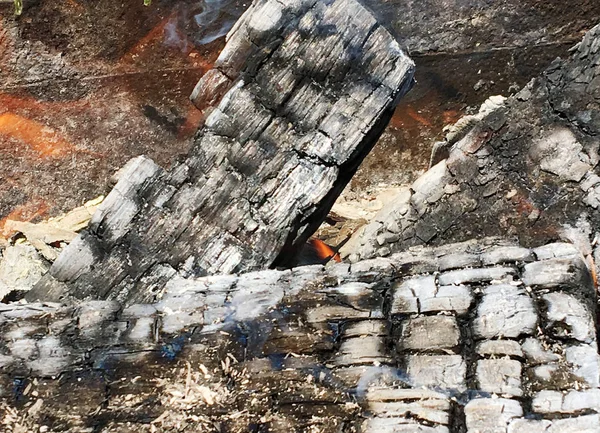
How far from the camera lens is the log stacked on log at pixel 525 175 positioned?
3664mm

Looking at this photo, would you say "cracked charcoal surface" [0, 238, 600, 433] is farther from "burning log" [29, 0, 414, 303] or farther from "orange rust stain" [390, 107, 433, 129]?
"orange rust stain" [390, 107, 433, 129]

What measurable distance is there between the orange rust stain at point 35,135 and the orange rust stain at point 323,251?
106 inches

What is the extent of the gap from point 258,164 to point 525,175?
155 centimetres

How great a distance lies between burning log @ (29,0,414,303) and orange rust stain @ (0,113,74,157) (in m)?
2.97

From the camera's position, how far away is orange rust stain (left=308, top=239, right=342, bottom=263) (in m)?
4.87

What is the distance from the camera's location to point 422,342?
259 cm

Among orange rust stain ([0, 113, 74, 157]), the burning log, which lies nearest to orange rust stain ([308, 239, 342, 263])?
the burning log

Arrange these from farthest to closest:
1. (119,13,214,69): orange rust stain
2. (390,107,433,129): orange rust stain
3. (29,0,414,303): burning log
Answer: (119,13,214,69): orange rust stain → (390,107,433,129): orange rust stain → (29,0,414,303): burning log

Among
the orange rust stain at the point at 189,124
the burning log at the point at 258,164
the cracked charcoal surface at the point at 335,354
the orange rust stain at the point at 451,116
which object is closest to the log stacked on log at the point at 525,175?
the burning log at the point at 258,164

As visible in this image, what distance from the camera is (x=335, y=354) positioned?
104 inches

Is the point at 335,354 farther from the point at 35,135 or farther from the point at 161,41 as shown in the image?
the point at 35,135

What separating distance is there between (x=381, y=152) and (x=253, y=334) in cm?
371

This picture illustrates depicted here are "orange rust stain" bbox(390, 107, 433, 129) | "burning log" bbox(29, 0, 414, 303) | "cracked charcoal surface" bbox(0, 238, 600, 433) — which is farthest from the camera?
"orange rust stain" bbox(390, 107, 433, 129)

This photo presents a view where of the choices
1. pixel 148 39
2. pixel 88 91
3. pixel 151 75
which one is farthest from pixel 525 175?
pixel 88 91
